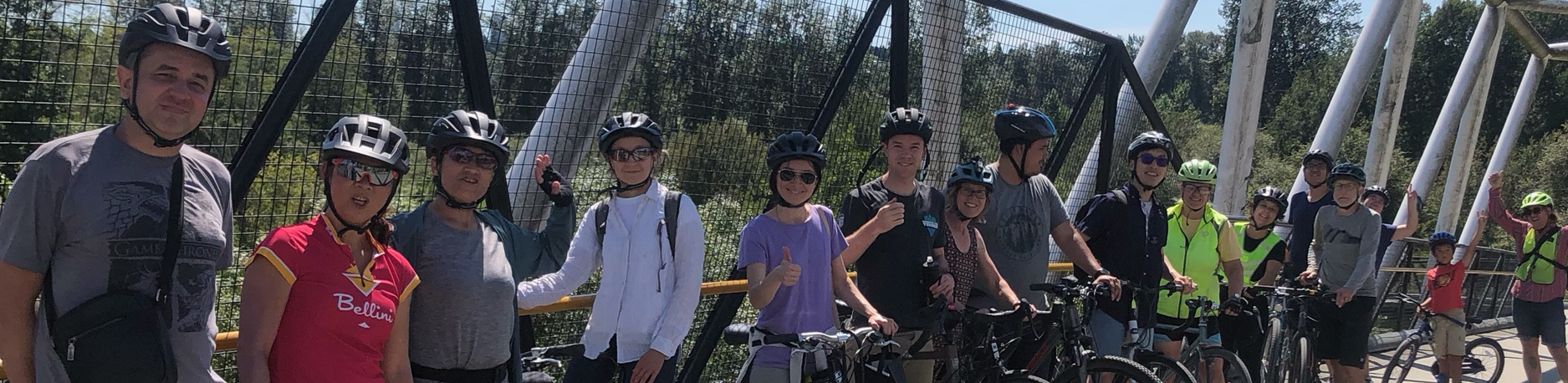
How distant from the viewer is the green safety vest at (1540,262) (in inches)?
352

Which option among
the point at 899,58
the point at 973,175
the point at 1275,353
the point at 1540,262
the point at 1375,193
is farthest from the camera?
the point at 1540,262

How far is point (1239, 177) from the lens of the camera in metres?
8.60

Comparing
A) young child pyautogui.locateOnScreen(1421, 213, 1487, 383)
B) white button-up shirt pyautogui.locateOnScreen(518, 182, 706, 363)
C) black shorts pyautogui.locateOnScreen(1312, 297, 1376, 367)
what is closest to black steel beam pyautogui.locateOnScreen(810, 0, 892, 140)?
white button-up shirt pyautogui.locateOnScreen(518, 182, 706, 363)

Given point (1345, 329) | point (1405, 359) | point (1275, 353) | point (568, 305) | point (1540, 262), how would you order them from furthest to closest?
point (1540, 262) < point (1405, 359) < point (1345, 329) < point (1275, 353) < point (568, 305)

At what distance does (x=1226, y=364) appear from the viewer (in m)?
6.37

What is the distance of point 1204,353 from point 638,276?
12.5 ft

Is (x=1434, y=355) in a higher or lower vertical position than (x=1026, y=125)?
lower

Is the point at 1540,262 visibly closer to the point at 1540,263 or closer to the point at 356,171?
the point at 1540,263

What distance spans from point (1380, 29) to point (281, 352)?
11.0 meters

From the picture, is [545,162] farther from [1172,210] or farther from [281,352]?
[1172,210]

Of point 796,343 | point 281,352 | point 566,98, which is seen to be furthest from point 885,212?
point 281,352

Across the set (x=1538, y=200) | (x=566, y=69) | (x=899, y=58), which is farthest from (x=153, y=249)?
(x=1538, y=200)

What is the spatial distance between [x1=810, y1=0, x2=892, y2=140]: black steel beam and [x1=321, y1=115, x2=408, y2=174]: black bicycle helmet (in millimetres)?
2741

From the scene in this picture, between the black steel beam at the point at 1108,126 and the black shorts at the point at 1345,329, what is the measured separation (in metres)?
1.55
